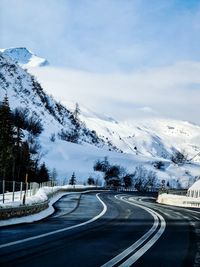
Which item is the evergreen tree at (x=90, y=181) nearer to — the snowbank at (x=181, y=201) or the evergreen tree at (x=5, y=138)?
the evergreen tree at (x=5, y=138)

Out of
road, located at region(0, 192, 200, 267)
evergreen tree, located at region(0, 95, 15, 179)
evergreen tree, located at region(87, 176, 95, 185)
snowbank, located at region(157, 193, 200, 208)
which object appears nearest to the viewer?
road, located at region(0, 192, 200, 267)

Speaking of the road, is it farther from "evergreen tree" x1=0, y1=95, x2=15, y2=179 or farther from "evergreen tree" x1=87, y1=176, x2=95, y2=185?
"evergreen tree" x1=87, y1=176, x2=95, y2=185

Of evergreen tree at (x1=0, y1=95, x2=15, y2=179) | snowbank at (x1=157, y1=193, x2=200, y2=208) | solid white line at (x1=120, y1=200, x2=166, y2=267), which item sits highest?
evergreen tree at (x1=0, y1=95, x2=15, y2=179)

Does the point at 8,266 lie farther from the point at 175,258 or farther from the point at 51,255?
the point at 175,258

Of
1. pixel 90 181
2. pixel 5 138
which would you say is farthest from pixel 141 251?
pixel 90 181

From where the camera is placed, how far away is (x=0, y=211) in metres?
22.3

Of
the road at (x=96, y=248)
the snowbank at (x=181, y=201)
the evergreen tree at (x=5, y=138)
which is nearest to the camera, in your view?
the road at (x=96, y=248)

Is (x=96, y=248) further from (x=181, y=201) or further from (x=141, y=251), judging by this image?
(x=181, y=201)

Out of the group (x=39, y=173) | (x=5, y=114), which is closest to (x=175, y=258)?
(x=5, y=114)

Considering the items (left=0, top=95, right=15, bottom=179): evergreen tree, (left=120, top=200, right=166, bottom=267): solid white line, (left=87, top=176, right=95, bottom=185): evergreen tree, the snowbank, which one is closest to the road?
(left=120, top=200, right=166, bottom=267): solid white line

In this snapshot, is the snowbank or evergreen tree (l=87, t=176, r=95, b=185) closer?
the snowbank

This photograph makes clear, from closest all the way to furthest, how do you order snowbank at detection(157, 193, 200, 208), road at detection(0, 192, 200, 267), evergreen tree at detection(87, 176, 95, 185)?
road at detection(0, 192, 200, 267)
snowbank at detection(157, 193, 200, 208)
evergreen tree at detection(87, 176, 95, 185)

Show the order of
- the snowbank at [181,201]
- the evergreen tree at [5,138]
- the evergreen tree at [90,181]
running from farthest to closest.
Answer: the evergreen tree at [90,181], the evergreen tree at [5,138], the snowbank at [181,201]

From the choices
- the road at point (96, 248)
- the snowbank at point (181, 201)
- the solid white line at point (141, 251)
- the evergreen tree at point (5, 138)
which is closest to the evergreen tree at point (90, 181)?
the evergreen tree at point (5, 138)
